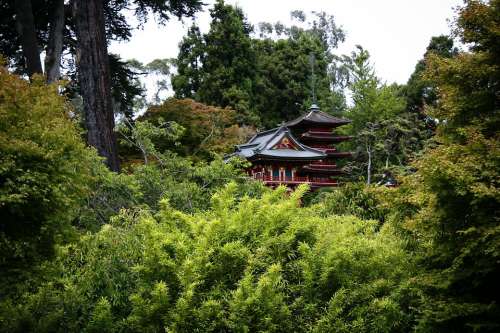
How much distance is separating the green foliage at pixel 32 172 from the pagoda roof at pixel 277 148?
17.7m

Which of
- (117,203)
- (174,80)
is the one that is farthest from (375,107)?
(117,203)

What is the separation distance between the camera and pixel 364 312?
4.14 metres

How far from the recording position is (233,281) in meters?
4.27

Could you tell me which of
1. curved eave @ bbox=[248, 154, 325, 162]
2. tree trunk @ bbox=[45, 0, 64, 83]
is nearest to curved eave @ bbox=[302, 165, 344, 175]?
curved eave @ bbox=[248, 154, 325, 162]

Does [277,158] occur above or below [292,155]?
below

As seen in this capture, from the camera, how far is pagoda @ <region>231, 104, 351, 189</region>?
73.2ft

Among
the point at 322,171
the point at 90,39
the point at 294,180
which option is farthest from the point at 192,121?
the point at 322,171

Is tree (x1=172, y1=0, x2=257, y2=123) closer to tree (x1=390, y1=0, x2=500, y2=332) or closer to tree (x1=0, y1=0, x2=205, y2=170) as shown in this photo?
tree (x1=0, y1=0, x2=205, y2=170)

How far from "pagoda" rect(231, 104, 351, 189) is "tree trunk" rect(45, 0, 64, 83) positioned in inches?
368

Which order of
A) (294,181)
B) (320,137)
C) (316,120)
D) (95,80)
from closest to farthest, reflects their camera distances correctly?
1. (95,80)
2. (294,181)
3. (316,120)
4. (320,137)

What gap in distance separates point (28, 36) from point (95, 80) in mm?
3389

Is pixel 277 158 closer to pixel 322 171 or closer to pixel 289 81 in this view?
pixel 322 171

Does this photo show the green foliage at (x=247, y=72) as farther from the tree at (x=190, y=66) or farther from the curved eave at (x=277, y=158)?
the curved eave at (x=277, y=158)

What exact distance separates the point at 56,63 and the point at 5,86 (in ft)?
34.0
